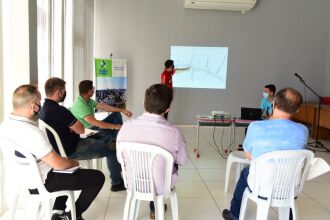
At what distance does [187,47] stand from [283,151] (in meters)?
5.44

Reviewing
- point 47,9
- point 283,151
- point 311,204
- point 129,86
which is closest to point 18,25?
point 47,9

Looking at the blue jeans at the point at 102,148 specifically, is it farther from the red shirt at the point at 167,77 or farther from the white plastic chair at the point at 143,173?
the red shirt at the point at 167,77

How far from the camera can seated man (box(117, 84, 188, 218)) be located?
2023 mm

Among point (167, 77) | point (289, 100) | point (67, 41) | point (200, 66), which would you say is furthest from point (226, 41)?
point (289, 100)

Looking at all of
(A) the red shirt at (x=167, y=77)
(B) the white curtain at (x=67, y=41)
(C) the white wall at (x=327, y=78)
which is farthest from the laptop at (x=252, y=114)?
(C) the white wall at (x=327, y=78)

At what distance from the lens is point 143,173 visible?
2043 mm

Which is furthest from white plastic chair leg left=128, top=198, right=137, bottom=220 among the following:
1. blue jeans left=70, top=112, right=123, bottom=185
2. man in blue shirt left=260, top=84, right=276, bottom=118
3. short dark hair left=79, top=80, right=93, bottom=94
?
man in blue shirt left=260, top=84, right=276, bottom=118

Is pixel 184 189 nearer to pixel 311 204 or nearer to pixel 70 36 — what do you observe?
pixel 311 204

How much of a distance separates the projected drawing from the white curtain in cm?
201

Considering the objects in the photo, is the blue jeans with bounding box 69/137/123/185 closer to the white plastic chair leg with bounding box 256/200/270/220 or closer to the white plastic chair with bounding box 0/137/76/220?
the white plastic chair with bounding box 0/137/76/220

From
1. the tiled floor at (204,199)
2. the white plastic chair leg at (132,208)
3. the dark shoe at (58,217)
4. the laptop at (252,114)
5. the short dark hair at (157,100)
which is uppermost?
the short dark hair at (157,100)

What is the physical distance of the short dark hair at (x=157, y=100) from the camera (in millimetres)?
2066

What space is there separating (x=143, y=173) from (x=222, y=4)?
5.60 meters

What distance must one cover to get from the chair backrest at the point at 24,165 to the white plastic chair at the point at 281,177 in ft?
4.73
